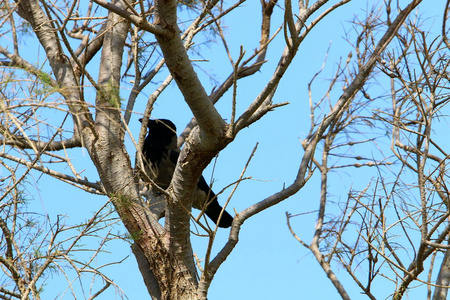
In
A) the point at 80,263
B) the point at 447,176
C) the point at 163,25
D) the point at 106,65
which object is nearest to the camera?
the point at 163,25

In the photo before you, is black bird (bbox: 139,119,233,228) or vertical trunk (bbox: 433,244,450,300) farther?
black bird (bbox: 139,119,233,228)

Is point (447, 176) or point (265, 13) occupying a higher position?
point (265, 13)

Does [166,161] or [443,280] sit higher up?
[166,161]

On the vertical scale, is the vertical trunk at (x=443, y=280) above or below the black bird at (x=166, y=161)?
below

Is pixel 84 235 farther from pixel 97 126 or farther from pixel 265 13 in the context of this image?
pixel 265 13

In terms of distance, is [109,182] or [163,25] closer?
[163,25]

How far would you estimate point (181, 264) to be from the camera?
387 cm

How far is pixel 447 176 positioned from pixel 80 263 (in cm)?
244

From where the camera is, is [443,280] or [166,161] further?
[166,161]

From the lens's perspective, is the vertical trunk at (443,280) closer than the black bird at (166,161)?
Yes

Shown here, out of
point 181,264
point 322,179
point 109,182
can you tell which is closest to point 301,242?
point 322,179

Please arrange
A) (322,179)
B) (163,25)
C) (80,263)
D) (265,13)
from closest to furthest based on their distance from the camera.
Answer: (163,25), (80,263), (265,13), (322,179)

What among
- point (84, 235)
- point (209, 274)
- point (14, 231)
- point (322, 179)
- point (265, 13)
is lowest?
point (209, 274)

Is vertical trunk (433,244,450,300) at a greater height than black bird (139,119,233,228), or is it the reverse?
black bird (139,119,233,228)
